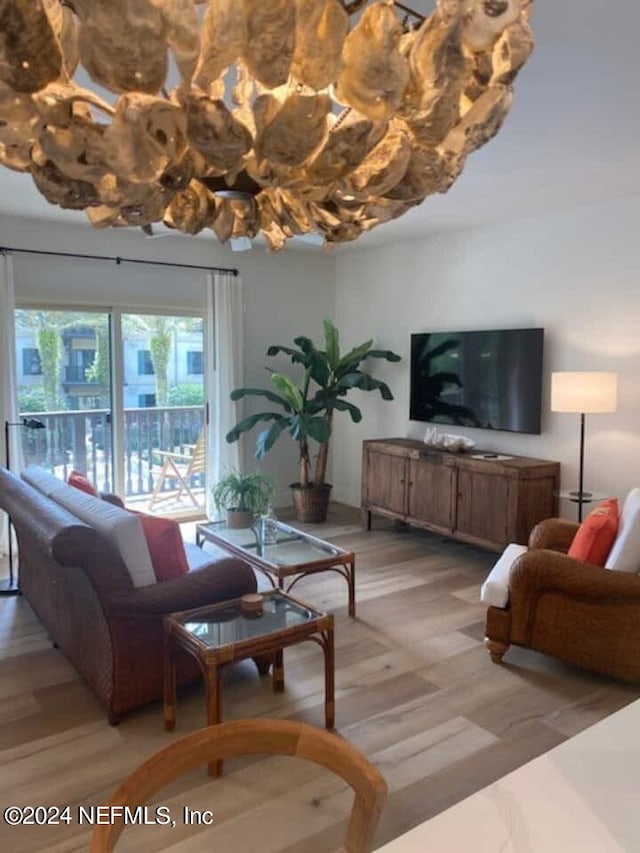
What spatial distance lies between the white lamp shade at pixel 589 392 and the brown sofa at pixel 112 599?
2353mm

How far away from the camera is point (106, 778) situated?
2.31m

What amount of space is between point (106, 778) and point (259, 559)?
5.12ft

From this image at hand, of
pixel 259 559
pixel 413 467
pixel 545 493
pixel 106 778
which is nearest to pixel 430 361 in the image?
pixel 413 467

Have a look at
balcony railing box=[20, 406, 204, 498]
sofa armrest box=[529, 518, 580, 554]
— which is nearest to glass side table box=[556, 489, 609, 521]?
sofa armrest box=[529, 518, 580, 554]

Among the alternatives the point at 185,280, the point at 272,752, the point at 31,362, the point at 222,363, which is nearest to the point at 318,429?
the point at 222,363

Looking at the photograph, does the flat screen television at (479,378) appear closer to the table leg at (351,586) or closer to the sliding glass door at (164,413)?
the table leg at (351,586)

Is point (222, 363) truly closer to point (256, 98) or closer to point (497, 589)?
point (497, 589)

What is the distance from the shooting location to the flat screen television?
15.7 feet

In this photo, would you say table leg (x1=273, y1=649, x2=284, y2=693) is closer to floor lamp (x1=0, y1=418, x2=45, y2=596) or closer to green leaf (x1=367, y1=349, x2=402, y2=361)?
floor lamp (x1=0, y1=418, x2=45, y2=596)

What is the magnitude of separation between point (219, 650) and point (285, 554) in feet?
4.90

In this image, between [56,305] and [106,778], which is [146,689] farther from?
[56,305]

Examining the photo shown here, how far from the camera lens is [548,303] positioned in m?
4.73

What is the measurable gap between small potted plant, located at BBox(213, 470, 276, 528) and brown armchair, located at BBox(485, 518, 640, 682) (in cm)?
170

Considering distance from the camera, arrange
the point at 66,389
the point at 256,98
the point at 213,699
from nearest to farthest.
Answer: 1. the point at 256,98
2. the point at 213,699
3. the point at 66,389
